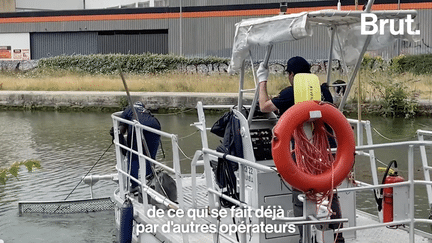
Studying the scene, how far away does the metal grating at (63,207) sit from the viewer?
1049cm

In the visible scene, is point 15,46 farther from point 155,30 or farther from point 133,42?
point 155,30

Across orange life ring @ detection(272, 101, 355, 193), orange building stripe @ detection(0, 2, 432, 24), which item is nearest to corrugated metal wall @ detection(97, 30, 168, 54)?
orange building stripe @ detection(0, 2, 432, 24)

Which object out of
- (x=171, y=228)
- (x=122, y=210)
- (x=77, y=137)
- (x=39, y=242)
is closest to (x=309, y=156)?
(x=171, y=228)

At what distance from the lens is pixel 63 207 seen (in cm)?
1052

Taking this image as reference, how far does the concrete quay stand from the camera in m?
23.6

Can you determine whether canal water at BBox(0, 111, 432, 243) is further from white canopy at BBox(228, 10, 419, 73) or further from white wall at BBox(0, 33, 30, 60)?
white wall at BBox(0, 33, 30, 60)

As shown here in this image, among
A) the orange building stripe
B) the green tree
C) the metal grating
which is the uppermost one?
the orange building stripe

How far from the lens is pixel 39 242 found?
937 centimetres

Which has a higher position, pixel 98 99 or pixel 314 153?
pixel 314 153

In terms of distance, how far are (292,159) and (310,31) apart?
44.6 inches

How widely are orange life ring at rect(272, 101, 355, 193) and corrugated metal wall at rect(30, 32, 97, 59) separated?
34.9m

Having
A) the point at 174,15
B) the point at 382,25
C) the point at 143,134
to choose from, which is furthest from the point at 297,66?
the point at 174,15

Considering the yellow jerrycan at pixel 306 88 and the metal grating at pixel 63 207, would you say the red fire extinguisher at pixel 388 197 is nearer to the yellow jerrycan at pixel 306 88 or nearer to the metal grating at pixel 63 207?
the yellow jerrycan at pixel 306 88

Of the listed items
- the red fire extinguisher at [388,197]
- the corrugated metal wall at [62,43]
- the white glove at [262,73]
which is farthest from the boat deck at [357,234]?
the corrugated metal wall at [62,43]
